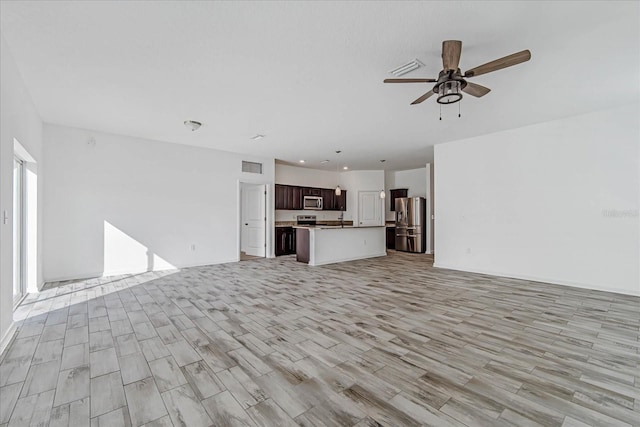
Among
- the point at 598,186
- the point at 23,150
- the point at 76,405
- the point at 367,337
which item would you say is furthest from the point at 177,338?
the point at 598,186

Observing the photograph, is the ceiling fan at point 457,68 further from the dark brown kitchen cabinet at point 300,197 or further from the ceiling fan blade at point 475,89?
the dark brown kitchen cabinet at point 300,197

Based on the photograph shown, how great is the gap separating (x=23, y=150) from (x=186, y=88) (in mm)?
2239

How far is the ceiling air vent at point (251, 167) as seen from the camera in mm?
7547

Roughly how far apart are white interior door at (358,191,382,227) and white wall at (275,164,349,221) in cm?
88

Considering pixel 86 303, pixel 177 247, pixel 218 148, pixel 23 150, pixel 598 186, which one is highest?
pixel 218 148

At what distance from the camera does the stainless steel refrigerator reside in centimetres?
933

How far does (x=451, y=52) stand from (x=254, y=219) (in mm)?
6767

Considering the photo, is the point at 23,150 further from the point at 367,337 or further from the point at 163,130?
the point at 367,337

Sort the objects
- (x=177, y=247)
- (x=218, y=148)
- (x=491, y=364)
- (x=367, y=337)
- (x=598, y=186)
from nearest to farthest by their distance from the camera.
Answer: (x=491, y=364), (x=367, y=337), (x=598, y=186), (x=177, y=247), (x=218, y=148)

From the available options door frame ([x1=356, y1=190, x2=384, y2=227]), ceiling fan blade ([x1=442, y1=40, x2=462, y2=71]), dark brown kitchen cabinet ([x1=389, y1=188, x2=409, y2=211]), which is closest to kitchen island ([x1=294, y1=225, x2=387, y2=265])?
door frame ([x1=356, y1=190, x2=384, y2=227])

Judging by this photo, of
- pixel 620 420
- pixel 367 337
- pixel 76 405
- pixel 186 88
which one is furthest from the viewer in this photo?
pixel 186 88

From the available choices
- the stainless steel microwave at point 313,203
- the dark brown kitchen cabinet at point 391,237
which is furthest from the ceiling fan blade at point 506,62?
the dark brown kitchen cabinet at point 391,237

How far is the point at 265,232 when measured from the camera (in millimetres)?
8070

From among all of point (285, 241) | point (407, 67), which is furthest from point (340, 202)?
point (407, 67)
